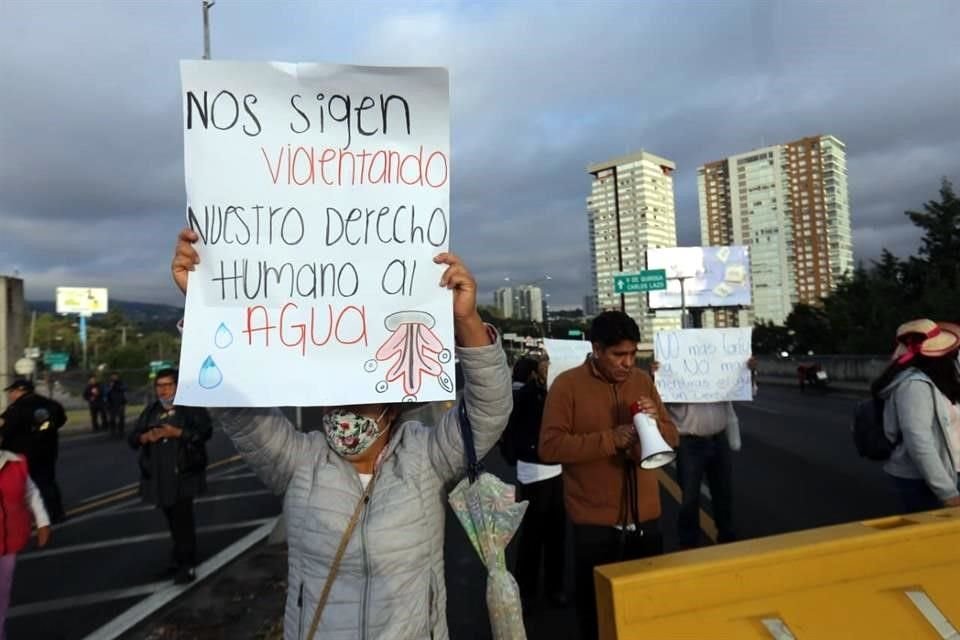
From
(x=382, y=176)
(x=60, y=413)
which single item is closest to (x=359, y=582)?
(x=382, y=176)

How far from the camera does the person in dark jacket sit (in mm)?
5062

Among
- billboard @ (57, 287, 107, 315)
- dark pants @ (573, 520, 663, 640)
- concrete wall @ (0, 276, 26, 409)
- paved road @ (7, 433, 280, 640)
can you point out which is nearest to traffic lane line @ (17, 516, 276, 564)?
paved road @ (7, 433, 280, 640)

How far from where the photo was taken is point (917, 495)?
348cm

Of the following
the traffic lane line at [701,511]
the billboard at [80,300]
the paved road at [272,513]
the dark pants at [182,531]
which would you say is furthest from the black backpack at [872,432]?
the billboard at [80,300]

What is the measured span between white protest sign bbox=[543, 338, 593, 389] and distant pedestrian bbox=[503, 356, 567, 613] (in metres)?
1.19

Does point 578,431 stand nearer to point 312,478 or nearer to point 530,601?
point 312,478

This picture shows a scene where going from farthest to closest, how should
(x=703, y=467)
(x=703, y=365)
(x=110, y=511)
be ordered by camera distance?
(x=110, y=511), (x=703, y=365), (x=703, y=467)

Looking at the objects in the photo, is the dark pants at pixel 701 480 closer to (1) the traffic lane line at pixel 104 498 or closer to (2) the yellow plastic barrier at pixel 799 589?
(2) the yellow plastic barrier at pixel 799 589

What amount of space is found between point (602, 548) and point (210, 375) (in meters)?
2.03

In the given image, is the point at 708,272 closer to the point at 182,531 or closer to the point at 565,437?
the point at 182,531

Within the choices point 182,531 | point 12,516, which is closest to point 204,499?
point 182,531

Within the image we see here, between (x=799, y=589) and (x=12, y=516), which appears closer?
(x=799, y=589)

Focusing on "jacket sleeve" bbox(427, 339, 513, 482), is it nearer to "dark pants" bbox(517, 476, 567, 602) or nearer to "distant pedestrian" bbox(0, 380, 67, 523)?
"dark pants" bbox(517, 476, 567, 602)

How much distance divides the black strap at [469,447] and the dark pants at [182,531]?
4130 millimetres
